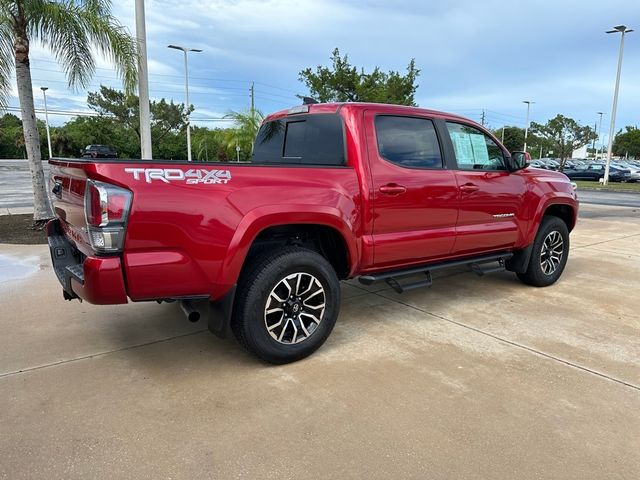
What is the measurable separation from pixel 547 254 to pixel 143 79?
7.65m

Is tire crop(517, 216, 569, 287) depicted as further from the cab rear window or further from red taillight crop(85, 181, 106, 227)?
red taillight crop(85, 181, 106, 227)

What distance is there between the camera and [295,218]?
344 centimetres

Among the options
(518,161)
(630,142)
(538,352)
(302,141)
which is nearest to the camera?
(538,352)

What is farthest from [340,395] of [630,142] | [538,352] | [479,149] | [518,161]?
[630,142]

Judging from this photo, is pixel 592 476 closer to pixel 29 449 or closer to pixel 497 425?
pixel 497 425

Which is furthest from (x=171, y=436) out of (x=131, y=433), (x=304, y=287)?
(x=304, y=287)

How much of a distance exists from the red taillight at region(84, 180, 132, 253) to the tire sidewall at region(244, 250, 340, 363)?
0.95 meters

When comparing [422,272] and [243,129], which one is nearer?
[422,272]

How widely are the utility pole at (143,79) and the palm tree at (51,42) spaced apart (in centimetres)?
12

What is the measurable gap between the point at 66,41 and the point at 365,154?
7424 mm

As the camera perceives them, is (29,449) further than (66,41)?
No

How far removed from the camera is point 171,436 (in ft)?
8.79

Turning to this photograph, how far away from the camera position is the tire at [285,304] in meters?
3.34

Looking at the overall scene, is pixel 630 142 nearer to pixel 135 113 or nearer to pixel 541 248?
pixel 135 113
